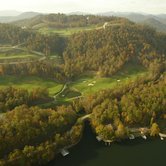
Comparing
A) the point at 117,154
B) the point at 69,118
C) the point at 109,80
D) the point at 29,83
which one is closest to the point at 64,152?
the point at 117,154

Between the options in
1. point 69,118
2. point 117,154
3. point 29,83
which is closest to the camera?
point 117,154

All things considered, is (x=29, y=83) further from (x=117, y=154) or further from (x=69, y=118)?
(x=117, y=154)

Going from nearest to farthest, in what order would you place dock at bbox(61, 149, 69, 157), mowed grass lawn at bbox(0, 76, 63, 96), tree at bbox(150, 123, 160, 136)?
dock at bbox(61, 149, 69, 157)
tree at bbox(150, 123, 160, 136)
mowed grass lawn at bbox(0, 76, 63, 96)

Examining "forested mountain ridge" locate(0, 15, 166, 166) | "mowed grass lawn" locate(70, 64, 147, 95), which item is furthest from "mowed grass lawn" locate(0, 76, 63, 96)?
"mowed grass lawn" locate(70, 64, 147, 95)

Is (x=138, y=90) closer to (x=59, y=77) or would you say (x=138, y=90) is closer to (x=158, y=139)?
(x=158, y=139)

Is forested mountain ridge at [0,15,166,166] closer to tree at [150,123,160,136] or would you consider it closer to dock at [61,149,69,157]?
tree at [150,123,160,136]

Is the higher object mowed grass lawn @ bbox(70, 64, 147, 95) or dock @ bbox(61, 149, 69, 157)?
mowed grass lawn @ bbox(70, 64, 147, 95)

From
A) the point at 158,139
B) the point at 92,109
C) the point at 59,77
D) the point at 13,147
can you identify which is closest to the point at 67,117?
the point at 92,109
